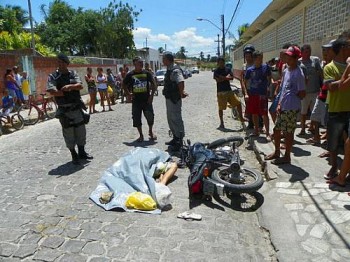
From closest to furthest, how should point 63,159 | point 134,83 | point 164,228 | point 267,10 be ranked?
point 164,228 → point 63,159 → point 134,83 → point 267,10

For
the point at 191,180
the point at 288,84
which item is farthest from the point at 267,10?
the point at 191,180

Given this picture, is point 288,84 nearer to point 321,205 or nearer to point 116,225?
point 321,205

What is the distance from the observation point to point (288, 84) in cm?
556

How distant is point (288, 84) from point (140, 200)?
292 centimetres

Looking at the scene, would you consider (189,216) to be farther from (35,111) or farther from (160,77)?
(160,77)

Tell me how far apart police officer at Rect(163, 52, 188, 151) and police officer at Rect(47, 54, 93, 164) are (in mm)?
1750

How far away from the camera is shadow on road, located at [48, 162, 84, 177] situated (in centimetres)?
617

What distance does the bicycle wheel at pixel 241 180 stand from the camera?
4656 mm

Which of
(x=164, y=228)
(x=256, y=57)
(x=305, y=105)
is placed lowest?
(x=164, y=228)

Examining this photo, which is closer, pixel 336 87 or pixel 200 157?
pixel 336 87

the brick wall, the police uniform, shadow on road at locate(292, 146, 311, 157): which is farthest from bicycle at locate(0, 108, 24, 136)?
shadow on road at locate(292, 146, 311, 157)

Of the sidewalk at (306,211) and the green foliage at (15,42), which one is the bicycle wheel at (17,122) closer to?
the sidewalk at (306,211)

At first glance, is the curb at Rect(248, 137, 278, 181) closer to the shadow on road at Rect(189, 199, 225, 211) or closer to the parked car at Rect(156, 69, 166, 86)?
the shadow on road at Rect(189, 199, 225, 211)

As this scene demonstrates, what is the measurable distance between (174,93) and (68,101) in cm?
208
